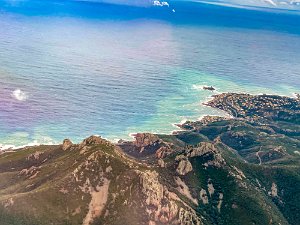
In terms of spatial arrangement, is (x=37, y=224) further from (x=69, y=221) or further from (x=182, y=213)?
(x=182, y=213)

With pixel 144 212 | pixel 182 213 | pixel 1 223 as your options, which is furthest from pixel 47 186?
pixel 182 213

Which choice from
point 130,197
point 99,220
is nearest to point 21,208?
point 99,220

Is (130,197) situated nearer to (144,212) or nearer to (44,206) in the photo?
(144,212)

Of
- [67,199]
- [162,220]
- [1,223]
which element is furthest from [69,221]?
[162,220]

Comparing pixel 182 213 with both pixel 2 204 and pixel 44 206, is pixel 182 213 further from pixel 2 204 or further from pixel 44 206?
pixel 2 204

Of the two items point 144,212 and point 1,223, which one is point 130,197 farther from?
point 1,223

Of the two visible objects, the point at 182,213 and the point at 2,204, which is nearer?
the point at 2,204

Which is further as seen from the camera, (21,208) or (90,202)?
(90,202)
